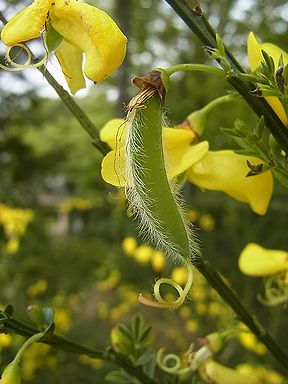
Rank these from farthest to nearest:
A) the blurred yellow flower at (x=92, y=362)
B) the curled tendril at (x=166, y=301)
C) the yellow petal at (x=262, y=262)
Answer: the blurred yellow flower at (x=92, y=362), the yellow petal at (x=262, y=262), the curled tendril at (x=166, y=301)

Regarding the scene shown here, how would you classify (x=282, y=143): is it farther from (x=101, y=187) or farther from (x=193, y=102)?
(x=101, y=187)

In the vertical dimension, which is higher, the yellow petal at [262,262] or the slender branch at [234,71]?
the slender branch at [234,71]

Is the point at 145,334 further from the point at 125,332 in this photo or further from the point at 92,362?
the point at 92,362

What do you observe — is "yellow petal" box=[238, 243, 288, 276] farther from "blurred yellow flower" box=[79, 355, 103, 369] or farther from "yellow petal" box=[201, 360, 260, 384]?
"blurred yellow flower" box=[79, 355, 103, 369]

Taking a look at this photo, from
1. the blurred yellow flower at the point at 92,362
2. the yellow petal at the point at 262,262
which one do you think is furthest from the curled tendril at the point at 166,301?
the blurred yellow flower at the point at 92,362

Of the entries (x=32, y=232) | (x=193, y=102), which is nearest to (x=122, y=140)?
(x=32, y=232)

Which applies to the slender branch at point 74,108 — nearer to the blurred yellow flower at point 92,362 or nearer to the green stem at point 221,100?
the green stem at point 221,100
